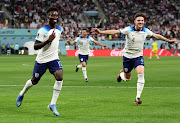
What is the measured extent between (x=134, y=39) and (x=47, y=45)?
370 centimetres

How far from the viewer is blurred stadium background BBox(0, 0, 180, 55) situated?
65.8 metres

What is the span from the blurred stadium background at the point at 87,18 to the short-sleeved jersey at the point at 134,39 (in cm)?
5234

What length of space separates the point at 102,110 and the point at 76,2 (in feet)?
201

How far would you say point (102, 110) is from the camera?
33.7 ft

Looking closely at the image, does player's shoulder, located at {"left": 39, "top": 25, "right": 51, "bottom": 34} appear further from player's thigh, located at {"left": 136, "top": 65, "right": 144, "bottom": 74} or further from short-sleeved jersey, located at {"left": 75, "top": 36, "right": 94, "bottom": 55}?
short-sleeved jersey, located at {"left": 75, "top": 36, "right": 94, "bottom": 55}

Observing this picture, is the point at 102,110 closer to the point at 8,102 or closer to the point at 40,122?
the point at 40,122

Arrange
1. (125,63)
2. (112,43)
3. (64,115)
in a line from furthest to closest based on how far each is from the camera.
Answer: (112,43)
(125,63)
(64,115)

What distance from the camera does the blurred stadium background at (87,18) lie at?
65812 mm

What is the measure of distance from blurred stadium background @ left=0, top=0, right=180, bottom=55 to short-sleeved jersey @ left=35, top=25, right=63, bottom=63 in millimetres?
55369

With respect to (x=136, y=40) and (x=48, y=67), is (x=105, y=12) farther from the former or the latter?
(x=48, y=67)

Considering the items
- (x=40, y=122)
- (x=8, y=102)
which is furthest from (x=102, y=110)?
(x=8, y=102)

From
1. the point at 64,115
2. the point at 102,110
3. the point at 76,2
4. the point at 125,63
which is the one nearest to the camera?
the point at 64,115

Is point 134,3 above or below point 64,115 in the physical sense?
above

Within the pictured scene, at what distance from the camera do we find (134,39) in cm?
1266
